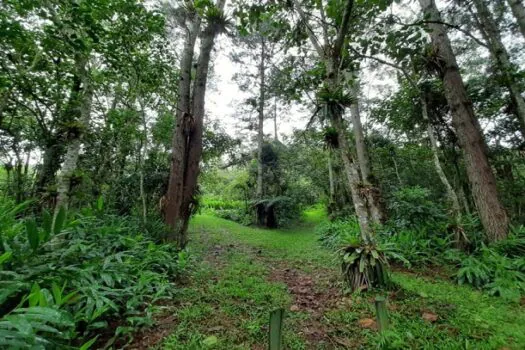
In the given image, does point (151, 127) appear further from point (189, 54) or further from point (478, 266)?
point (478, 266)

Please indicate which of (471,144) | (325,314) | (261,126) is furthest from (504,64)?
(261,126)

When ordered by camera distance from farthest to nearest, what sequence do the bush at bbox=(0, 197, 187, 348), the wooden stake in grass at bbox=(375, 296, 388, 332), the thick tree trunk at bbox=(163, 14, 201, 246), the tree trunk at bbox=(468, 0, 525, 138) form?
1. the tree trunk at bbox=(468, 0, 525, 138)
2. the thick tree trunk at bbox=(163, 14, 201, 246)
3. the wooden stake in grass at bbox=(375, 296, 388, 332)
4. the bush at bbox=(0, 197, 187, 348)

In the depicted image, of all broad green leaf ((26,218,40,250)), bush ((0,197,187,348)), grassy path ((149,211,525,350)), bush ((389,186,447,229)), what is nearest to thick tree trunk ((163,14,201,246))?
grassy path ((149,211,525,350))

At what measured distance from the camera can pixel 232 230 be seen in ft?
32.1

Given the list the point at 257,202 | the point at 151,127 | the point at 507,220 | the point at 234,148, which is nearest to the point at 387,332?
the point at 507,220

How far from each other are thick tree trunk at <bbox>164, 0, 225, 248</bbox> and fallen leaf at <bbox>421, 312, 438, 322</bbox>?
4.16 metres

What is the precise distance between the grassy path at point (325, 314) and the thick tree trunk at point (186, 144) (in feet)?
3.94

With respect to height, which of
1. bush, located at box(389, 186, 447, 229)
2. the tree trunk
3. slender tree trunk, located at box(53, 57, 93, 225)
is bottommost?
bush, located at box(389, 186, 447, 229)

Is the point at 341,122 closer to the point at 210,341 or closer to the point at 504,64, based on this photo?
the point at 210,341

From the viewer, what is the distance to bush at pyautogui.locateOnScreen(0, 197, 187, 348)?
162 centimetres

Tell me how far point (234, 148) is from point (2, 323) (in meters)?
10.2

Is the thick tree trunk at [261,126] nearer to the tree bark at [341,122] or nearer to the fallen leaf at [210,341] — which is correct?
the tree bark at [341,122]

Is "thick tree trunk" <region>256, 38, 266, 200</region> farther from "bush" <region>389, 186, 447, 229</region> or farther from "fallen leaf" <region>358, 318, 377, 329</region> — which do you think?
"fallen leaf" <region>358, 318, 377, 329</region>

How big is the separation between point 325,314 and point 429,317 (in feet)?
3.48
